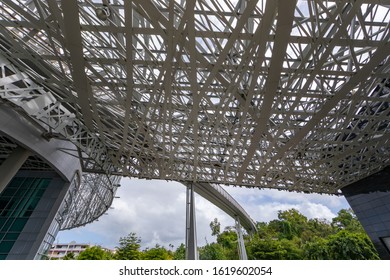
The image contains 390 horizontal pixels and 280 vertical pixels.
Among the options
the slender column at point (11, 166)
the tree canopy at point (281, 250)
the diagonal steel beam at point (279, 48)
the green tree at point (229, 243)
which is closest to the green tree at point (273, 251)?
the tree canopy at point (281, 250)

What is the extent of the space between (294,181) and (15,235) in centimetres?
2991

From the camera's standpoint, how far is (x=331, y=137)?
835 inches

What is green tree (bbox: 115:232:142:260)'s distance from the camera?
29.8m

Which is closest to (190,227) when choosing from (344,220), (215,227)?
(215,227)

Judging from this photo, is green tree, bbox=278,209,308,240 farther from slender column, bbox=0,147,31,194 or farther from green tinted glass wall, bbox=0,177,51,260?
slender column, bbox=0,147,31,194

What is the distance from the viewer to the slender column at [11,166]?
1636cm

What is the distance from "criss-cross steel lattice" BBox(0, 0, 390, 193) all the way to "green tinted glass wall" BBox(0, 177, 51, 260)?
554cm

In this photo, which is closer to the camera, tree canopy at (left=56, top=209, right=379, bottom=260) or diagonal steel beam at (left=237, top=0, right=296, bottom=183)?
diagonal steel beam at (left=237, top=0, right=296, bottom=183)

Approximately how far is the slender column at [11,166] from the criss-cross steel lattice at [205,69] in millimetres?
2512

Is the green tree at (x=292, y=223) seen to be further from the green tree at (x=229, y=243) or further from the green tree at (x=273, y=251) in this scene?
the green tree at (x=273, y=251)

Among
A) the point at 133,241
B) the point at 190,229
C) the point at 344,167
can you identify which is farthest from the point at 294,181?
the point at 133,241

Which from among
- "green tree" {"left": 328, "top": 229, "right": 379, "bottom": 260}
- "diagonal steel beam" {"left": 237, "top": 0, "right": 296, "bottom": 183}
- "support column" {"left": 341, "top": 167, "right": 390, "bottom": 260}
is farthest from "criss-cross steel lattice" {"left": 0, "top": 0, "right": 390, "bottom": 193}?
"green tree" {"left": 328, "top": 229, "right": 379, "bottom": 260}

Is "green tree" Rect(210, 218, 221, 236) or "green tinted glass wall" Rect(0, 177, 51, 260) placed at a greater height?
"green tree" Rect(210, 218, 221, 236)

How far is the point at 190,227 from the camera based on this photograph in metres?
28.3
